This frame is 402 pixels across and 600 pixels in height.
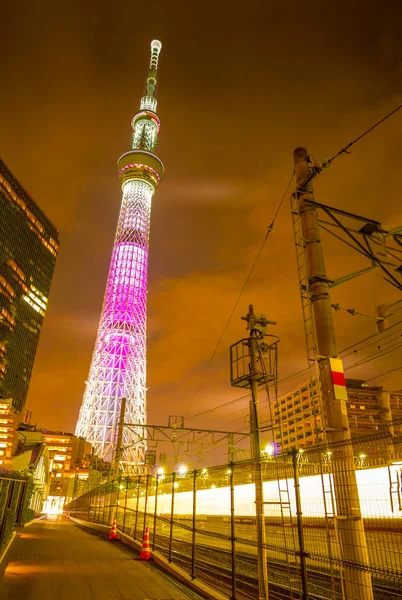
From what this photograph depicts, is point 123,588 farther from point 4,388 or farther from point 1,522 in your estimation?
point 4,388

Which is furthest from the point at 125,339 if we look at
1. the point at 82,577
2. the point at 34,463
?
the point at 82,577

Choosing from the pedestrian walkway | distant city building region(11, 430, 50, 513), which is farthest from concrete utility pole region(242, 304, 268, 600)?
distant city building region(11, 430, 50, 513)

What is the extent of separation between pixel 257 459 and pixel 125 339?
70.2 meters

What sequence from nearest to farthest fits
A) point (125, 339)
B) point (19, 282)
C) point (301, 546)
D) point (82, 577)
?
point (301, 546) → point (82, 577) → point (125, 339) → point (19, 282)

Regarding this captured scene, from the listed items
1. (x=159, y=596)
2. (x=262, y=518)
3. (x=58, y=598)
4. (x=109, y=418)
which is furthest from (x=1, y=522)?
(x=109, y=418)

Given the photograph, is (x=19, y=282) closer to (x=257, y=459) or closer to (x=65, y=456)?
(x=65, y=456)

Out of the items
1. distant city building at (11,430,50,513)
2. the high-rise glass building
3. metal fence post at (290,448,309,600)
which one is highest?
the high-rise glass building

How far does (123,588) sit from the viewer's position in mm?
7676

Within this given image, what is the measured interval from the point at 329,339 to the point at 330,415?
1.27 meters

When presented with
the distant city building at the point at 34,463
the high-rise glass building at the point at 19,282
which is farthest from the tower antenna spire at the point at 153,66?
the distant city building at the point at 34,463

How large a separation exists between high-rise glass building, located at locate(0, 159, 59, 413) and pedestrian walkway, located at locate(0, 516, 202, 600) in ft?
407

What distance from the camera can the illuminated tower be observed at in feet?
238

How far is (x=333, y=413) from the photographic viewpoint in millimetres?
6348

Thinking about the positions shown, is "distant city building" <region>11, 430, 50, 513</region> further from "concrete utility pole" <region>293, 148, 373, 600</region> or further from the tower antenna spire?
the tower antenna spire
